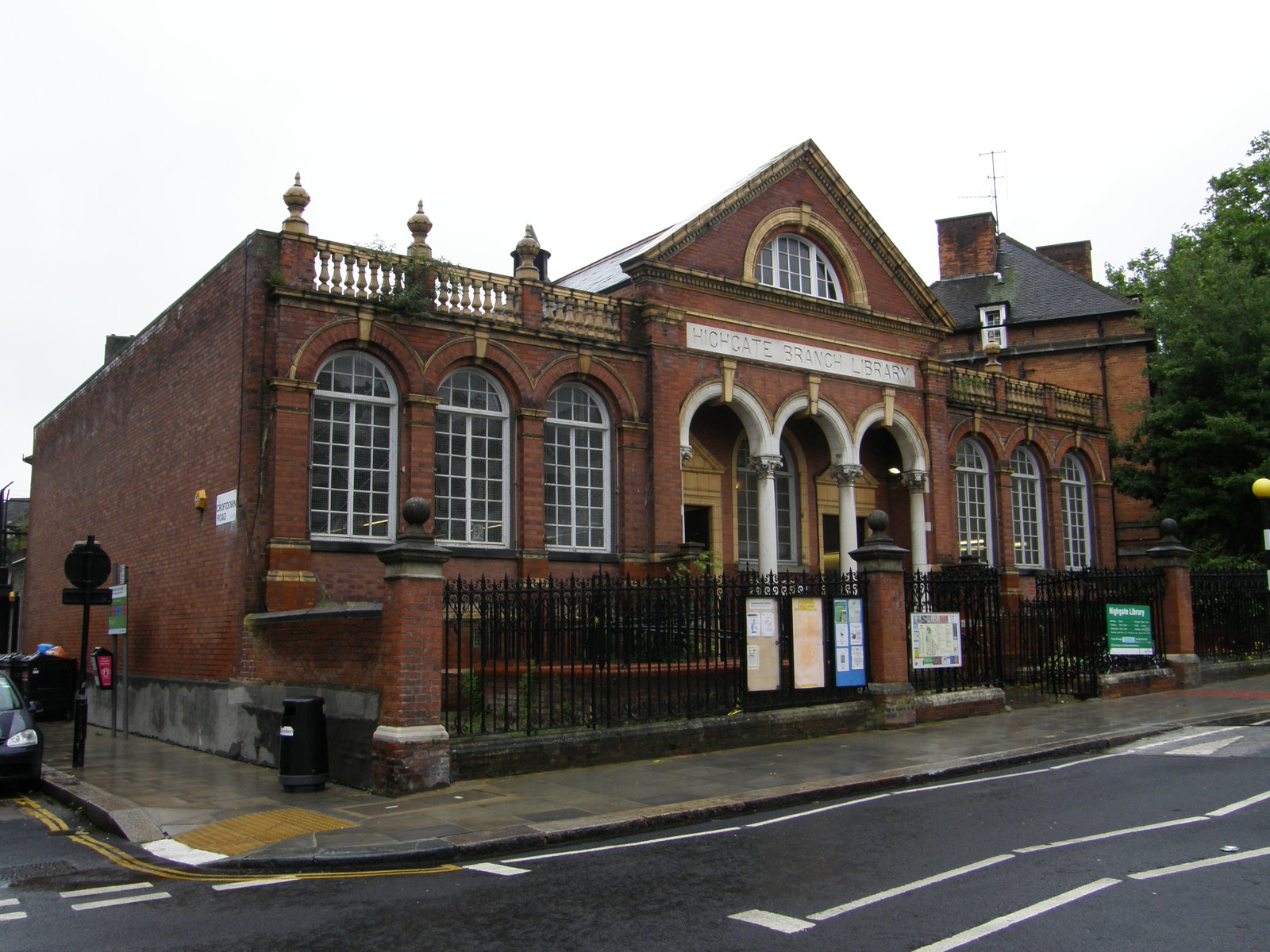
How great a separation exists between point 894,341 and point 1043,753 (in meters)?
11.8

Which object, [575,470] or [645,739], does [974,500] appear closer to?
[575,470]

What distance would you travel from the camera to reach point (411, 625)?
10.3 metres

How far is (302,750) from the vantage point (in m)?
10.6

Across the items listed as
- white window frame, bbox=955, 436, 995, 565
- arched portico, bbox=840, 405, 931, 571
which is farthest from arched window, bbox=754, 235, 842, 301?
white window frame, bbox=955, 436, 995, 565

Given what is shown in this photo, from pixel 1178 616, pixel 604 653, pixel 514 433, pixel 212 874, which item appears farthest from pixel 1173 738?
pixel 212 874

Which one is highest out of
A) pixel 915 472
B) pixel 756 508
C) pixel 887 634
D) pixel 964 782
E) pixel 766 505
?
pixel 915 472

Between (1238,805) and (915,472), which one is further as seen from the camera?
(915,472)

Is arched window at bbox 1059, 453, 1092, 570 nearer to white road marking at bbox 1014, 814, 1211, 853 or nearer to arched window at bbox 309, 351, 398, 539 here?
arched window at bbox 309, 351, 398, 539

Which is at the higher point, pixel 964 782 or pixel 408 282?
pixel 408 282

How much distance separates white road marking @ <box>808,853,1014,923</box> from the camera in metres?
5.76

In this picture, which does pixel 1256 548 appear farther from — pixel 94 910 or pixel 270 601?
pixel 94 910

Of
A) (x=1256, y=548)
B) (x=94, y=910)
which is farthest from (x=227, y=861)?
(x=1256, y=548)

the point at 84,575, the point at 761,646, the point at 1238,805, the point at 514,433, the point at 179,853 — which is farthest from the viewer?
the point at 514,433

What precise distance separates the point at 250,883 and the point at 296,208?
35.1 ft
